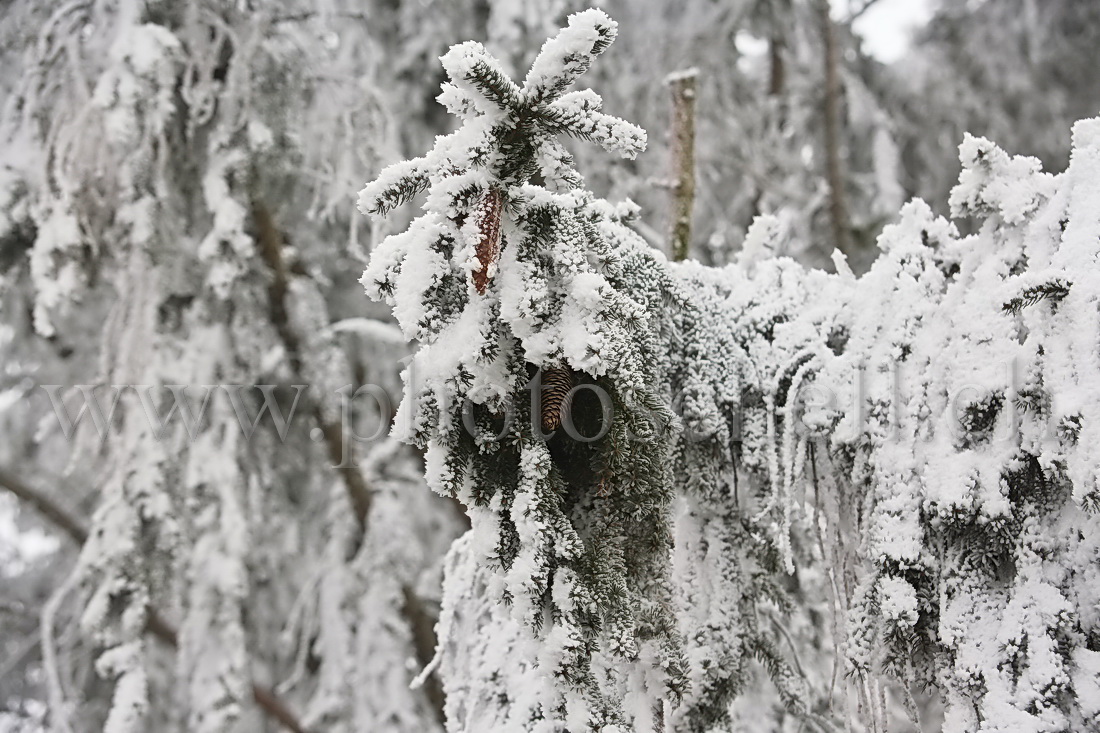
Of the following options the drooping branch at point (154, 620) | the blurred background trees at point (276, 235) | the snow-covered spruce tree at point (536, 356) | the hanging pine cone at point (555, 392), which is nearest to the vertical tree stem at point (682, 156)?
the blurred background trees at point (276, 235)

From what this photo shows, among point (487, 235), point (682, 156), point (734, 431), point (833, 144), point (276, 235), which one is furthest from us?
point (833, 144)

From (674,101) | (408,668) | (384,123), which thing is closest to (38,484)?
(408,668)

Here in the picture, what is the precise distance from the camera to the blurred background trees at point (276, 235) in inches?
111

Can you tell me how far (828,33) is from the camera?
5016 mm

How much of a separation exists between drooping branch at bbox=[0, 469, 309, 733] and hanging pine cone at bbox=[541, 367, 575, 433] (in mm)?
3422

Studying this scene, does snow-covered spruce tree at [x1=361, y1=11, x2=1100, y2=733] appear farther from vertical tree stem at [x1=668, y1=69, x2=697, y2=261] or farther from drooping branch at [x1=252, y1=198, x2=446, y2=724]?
drooping branch at [x1=252, y1=198, x2=446, y2=724]

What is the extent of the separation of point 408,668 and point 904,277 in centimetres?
358

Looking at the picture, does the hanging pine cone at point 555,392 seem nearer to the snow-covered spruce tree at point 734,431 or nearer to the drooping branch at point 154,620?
the snow-covered spruce tree at point 734,431

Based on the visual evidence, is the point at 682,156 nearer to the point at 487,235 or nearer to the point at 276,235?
the point at 487,235

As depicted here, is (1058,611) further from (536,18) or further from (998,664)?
(536,18)

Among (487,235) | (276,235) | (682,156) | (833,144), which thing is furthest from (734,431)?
(833,144)

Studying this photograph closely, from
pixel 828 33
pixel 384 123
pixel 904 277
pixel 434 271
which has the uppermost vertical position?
pixel 828 33

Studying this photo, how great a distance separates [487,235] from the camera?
1.18 m

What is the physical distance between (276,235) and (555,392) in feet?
8.79
